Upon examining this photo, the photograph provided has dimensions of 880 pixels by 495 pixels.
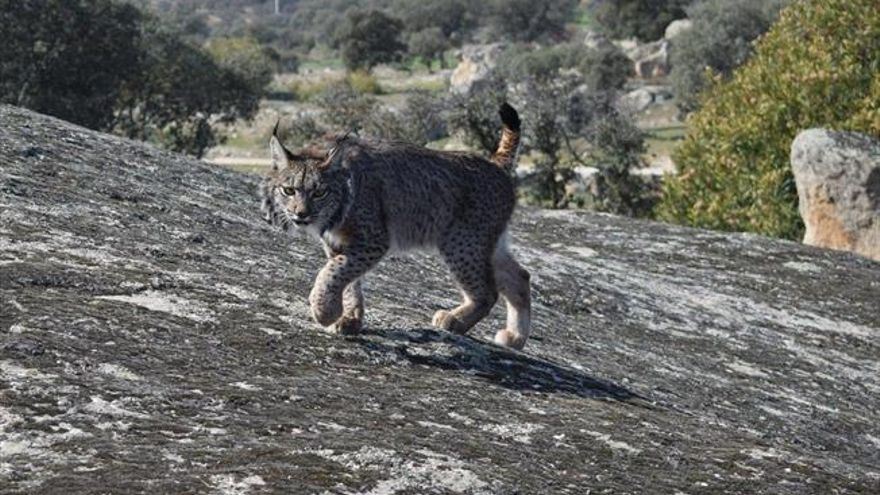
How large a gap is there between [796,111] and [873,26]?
3.10 meters

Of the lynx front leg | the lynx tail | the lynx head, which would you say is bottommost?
the lynx front leg

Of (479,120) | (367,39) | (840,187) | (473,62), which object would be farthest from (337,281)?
(367,39)

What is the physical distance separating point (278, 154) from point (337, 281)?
1.09m

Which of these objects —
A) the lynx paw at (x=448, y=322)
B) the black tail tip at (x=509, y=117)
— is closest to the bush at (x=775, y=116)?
the black tail tip at (x=509, y=117)

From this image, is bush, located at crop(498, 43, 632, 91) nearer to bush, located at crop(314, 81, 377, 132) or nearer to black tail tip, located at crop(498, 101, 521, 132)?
bush, located at crop(314, 81, 377, 132)

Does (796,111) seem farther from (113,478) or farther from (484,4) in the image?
(484,4)

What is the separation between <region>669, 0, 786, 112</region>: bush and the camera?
8981 centimetres

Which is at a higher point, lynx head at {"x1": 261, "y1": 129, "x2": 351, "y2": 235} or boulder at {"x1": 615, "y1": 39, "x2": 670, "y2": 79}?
boulder at {"x1": 615, "y1": 39, "x2": 670, "y2": 79}

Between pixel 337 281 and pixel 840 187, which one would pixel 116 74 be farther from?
pixel 337 281


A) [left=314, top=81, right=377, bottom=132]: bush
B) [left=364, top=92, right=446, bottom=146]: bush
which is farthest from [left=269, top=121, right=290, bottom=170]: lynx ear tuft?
[left=314, top=81, right=377, bottom=132]: bush

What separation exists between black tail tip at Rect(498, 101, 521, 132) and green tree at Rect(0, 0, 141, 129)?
145 ft

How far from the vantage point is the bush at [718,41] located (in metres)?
89.8

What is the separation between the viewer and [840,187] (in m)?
23.2

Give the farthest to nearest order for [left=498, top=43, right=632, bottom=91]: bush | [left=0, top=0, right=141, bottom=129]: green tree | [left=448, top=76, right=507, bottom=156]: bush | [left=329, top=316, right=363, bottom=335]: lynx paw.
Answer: [left=498, top=43, right=632, bottom=91]: bush → [left=0, top=0, right=141, bottom=129]: green tree → [left=448, top=76, right=507, bottom=156]: bush → [left=329, top=316, right=363, bottom=335]: lynx paw
